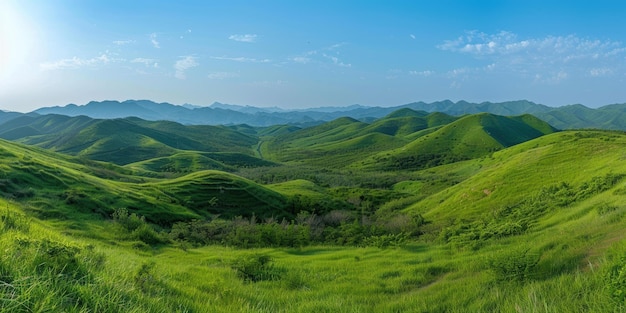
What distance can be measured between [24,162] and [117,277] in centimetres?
4966

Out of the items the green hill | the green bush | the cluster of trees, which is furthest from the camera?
the green hill

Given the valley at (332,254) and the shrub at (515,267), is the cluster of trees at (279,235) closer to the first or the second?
the valley at (332,254)

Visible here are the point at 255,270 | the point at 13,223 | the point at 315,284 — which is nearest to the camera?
the point at 13,223

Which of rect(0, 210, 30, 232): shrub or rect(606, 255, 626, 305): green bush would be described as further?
rect(0, 210, 30, 232): shrub

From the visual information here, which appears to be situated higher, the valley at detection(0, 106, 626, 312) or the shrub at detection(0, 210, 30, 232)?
the shrub at detection(0, 210, 30, 232)

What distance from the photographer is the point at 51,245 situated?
6879mm

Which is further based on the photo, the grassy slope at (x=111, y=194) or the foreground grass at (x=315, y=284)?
the grassy slope at (x=111, y=194)

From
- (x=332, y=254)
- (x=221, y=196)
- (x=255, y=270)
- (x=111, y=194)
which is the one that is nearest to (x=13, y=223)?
(x=255, y=270)

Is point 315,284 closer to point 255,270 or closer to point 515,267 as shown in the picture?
point 255,270

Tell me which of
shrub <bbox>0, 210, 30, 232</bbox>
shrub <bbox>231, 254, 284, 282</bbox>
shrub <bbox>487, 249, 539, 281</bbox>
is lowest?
shrub <bbox>231, 254, 284, 282</bbox>

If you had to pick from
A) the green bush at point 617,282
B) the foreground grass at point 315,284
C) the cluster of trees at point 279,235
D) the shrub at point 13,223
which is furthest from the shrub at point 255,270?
the cluster of trees at point 279,235

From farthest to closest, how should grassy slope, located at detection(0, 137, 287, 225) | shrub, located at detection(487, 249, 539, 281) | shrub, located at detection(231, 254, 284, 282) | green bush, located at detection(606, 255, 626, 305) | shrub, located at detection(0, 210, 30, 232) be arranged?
grassy slope, located at detection(0, 137, 287, 225)
shrub, located at detection(231, 254, 284, 282)
shrub, located at detection(0, 210, 30, 232)
shrub, located at detection(487, 249, 539, 281)
green bush, located at detection(606, 255, 626, 305)

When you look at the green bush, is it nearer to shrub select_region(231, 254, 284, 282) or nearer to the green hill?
shrub select_region(231, 254, 284, 282)

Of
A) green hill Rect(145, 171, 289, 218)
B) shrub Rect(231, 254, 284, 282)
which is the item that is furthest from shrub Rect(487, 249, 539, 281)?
green hill Rect(145, 171, 289, 218)
